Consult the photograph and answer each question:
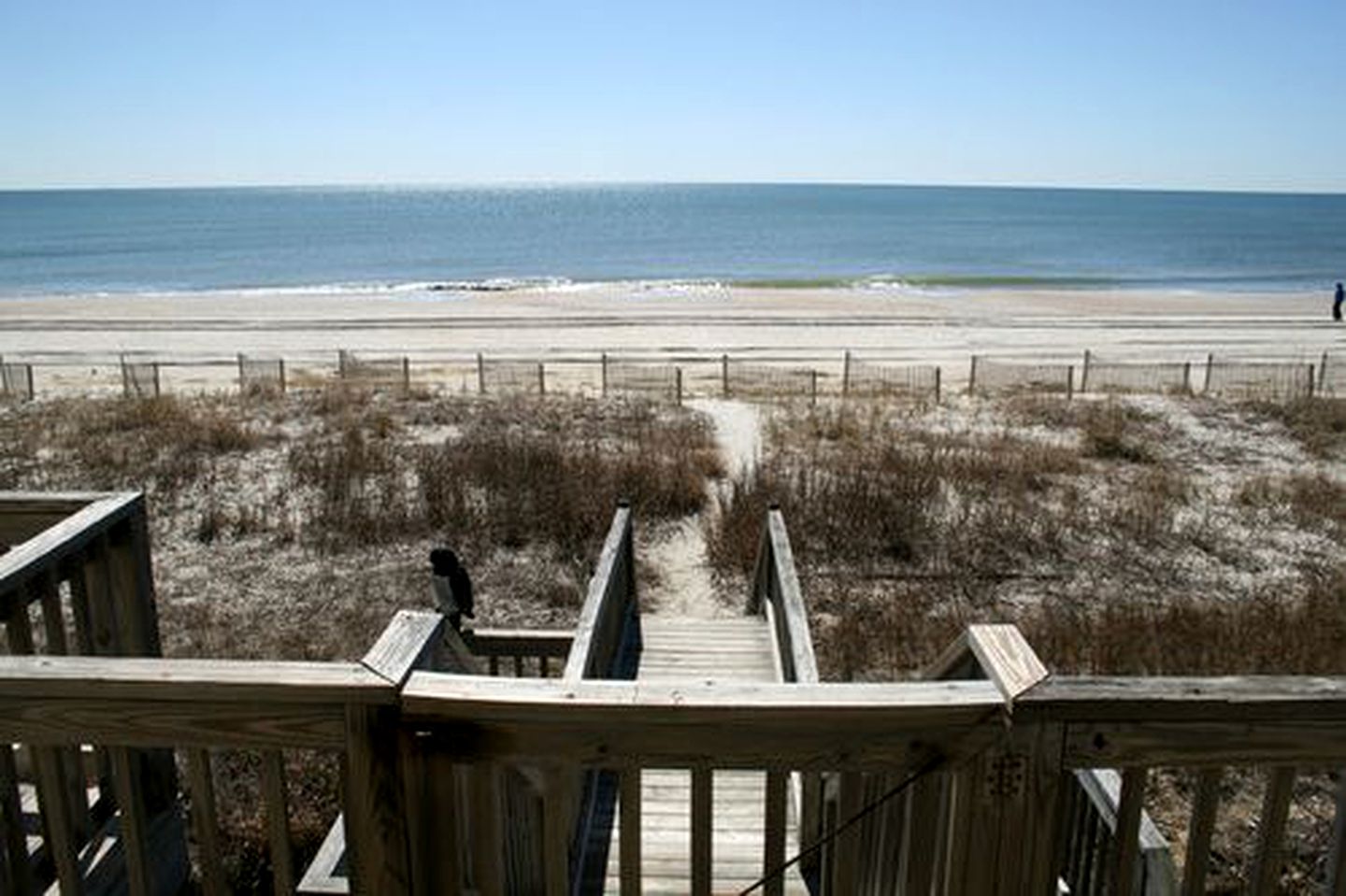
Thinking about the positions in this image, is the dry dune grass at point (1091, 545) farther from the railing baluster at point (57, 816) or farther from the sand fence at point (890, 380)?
the railing baluster at point (57, 816)

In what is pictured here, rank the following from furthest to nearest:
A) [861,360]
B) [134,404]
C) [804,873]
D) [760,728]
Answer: [861,360]
[134,404]
[804,873]
[760,728]

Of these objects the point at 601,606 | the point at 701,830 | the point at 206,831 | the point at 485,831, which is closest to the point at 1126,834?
the point at 701,830

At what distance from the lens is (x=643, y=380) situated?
2533cm

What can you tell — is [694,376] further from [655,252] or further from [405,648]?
[655,252]

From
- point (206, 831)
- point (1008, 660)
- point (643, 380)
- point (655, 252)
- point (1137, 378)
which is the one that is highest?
point (1008, 660)

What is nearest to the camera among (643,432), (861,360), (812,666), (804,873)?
(804,873)

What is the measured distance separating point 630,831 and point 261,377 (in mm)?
25985

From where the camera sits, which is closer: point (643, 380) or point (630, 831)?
point (630, 831)

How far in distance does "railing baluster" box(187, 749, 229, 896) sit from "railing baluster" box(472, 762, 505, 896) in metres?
0.64

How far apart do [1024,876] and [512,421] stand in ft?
55.0

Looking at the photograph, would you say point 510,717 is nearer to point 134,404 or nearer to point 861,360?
point 134,404

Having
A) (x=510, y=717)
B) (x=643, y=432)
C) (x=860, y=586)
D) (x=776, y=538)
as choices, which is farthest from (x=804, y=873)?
(x=643, y=432)

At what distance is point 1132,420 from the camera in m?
19.3

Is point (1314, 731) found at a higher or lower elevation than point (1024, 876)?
higher
